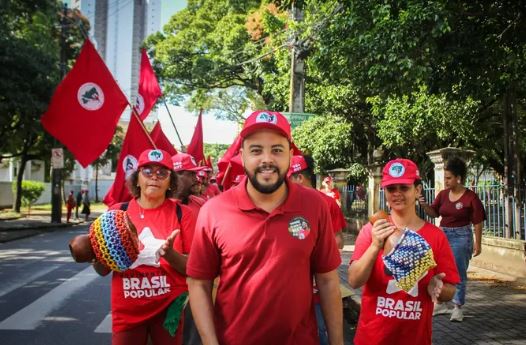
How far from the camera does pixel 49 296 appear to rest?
821 centimetres

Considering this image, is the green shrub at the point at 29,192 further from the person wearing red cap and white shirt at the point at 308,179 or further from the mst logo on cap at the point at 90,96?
the person wearing red cap and white shirt at the point at 308,179

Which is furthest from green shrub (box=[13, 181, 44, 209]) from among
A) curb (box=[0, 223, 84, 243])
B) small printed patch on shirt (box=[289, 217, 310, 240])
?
small printed patch on shirt (box=[289, 217, 310, 240])

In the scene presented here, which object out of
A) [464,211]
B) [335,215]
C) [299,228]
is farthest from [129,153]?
[299,228]

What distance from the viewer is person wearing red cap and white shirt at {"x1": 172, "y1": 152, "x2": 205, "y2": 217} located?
5.05 meters

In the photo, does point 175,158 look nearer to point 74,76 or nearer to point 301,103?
point 74,76

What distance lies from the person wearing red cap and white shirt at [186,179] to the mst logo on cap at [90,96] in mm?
1252

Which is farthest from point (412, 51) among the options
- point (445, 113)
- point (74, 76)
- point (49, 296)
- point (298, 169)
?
point (445, 113)

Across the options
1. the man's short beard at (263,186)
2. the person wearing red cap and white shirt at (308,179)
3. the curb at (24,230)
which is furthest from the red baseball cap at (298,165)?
the curb at (24,230)

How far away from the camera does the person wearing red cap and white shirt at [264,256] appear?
237cm

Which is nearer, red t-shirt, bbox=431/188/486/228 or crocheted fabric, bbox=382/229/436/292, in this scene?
crocheted fabric, bbox=382/229/436/292

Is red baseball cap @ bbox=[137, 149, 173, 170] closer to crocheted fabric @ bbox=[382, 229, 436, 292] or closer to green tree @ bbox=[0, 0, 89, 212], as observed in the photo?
crocheted fabric @ bbox=[382, 229, 436, 292]

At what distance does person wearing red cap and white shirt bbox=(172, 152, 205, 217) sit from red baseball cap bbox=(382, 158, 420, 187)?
2.14 meters

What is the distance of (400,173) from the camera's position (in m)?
3.28

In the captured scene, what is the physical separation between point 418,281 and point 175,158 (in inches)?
122
